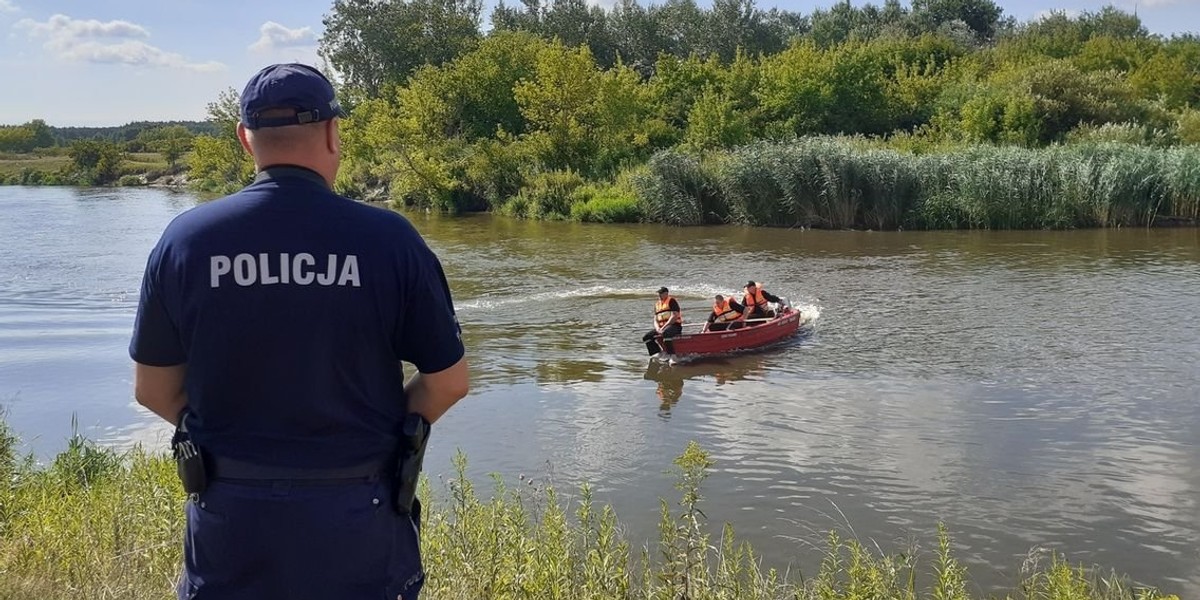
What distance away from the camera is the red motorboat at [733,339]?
50.2 ft

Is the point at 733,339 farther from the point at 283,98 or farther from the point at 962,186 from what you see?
the point at 962,186

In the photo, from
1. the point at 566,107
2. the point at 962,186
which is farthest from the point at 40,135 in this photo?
the point at 962,186

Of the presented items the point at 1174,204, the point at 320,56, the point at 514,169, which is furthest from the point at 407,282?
the point at 320,56

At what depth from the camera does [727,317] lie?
16234mm

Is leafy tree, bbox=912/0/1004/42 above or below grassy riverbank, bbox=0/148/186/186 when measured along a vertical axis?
above

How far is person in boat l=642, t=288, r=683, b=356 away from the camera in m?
15.1

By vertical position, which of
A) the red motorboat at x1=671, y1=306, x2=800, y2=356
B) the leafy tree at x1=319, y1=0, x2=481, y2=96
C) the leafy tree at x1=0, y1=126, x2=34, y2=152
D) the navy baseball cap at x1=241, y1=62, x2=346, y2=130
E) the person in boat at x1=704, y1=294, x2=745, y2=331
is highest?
the leafy tree at x1=319, y1=0, x2=481, y2=96

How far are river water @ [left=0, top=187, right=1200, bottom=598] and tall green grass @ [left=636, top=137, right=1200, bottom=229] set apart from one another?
2.94 metres

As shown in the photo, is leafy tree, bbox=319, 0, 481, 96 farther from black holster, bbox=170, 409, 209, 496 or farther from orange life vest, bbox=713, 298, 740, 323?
black holster, bbox=170, 409, 209, 496

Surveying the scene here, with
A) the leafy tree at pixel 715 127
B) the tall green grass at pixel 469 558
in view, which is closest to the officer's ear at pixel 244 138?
the tall green grass at pixel 469 558

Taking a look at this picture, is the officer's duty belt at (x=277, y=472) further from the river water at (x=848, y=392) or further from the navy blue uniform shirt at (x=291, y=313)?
the river water at (x=848, y=392)

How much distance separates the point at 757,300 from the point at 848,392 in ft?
12.2

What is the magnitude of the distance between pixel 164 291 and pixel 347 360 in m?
0.47

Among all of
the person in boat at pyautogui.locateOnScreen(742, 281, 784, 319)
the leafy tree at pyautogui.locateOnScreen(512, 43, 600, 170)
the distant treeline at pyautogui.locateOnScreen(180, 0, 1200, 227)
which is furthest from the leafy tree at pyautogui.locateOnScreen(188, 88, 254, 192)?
the person in boat at pyautogui.locateOnScreen(742, 281, 784, 319)
